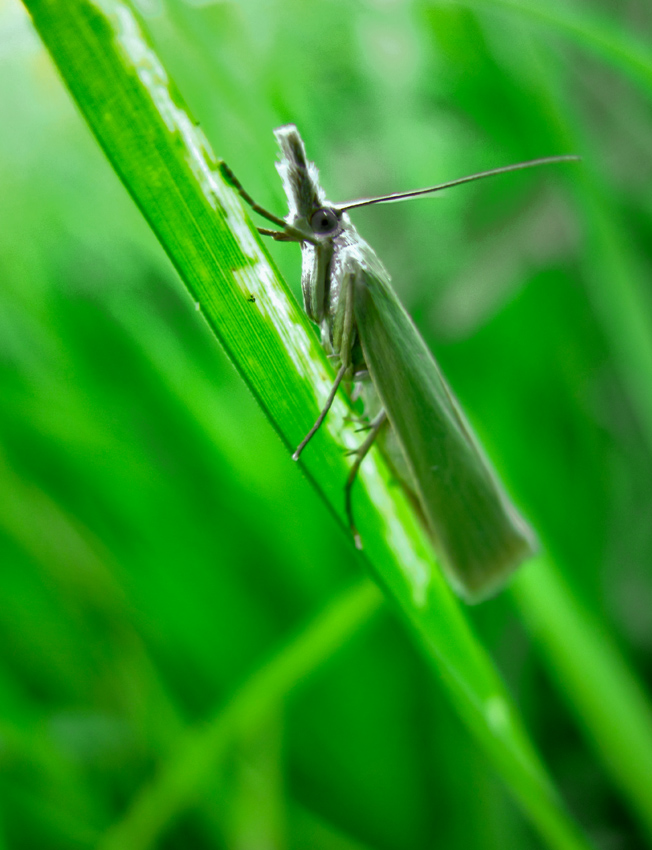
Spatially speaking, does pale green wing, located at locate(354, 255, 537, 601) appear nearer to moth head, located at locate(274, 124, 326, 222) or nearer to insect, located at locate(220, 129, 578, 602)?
insect, located at locate(220, 129, 578, 602)

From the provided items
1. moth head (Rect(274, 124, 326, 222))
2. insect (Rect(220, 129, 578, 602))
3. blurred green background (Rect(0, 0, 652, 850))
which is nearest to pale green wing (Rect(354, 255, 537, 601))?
insect (Rect(220, 129, 578, 602))

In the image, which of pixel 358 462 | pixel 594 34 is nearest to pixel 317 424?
pixel 358 462

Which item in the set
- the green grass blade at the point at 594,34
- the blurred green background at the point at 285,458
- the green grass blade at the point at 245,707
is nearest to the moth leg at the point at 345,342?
the green grass blade at the point at 245,707

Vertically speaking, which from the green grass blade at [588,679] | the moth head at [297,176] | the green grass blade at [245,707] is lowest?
the green grass blade at [588,679]

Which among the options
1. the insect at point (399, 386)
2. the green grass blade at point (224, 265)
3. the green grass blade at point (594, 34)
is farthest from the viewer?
the green grass blade at point (594, 34)

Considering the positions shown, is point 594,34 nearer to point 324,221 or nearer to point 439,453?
point 324,221

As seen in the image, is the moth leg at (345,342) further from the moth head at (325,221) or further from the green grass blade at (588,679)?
the green grass blade at (588,679)
